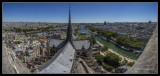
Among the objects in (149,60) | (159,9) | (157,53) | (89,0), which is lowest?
(149,60)

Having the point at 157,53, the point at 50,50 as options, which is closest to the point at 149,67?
the point at 157,53

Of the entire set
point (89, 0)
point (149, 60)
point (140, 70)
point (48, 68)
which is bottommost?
point (48, 68)

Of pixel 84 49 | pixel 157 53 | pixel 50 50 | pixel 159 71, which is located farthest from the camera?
pixel 50 50

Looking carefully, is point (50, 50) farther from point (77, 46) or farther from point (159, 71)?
point (159, 71)

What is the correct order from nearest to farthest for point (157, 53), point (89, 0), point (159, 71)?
point (159, 71)
point (157, 53)
point (89, 0)

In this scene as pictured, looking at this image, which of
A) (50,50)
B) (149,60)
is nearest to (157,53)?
(149,60)

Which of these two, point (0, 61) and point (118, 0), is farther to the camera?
point (118, 0)

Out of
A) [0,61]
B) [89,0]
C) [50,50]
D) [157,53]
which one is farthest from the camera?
[50,50]

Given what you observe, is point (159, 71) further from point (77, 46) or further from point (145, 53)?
point (77, 46)

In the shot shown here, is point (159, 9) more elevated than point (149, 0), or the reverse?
point (149, 0)
